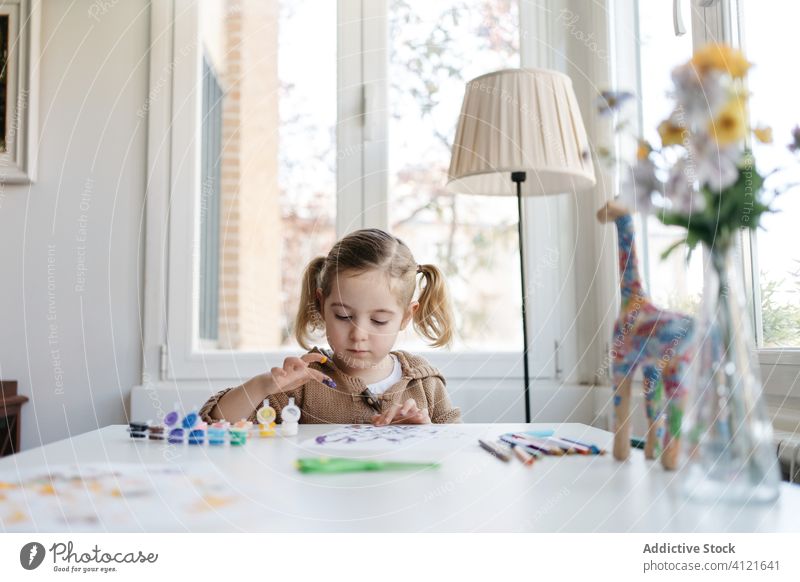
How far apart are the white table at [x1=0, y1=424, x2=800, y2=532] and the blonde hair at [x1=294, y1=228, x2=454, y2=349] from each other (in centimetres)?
52

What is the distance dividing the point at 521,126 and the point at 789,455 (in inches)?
24.5

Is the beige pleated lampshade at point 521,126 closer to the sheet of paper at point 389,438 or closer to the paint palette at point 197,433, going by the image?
the sheet of paper at point 389,438

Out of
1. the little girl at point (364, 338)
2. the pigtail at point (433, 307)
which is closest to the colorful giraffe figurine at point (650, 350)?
the little girl at point (364, 338)

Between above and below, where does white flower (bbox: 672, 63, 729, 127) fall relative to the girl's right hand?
above

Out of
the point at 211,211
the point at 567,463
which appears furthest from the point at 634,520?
the point at 211,211

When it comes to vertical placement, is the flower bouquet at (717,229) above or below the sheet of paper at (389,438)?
above

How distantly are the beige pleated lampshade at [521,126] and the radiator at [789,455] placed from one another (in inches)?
21.1

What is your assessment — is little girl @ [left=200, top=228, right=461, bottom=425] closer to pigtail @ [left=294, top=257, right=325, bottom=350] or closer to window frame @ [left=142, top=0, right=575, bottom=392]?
pigtail @ [left=294, top=257, right=325, bottom=350]

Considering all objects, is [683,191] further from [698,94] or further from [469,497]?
[469,497]

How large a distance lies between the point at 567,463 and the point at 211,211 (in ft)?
3.82

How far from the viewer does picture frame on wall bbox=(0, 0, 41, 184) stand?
139 cm

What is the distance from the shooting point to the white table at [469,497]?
0.35 metres

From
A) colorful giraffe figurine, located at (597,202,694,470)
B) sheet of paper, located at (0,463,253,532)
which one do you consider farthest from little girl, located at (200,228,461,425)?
colorful giraffe figurine, located at (597,202,694,470)

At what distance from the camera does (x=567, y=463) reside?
0.50m
